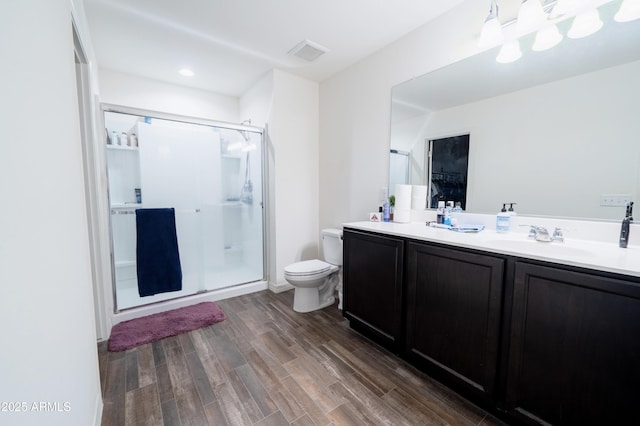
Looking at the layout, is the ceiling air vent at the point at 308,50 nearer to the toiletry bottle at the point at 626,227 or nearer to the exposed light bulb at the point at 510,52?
the exposed light bulb at the point at 510,52

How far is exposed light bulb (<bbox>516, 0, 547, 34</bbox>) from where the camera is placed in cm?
137

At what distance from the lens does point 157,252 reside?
2350mm

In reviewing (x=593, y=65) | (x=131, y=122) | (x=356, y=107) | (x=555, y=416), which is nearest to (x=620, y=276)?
(x=555, y=416)

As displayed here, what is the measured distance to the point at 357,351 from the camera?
1829 millimetres

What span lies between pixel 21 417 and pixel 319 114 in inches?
121

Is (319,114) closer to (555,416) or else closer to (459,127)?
(459,127)

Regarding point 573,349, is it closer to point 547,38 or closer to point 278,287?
point 547,38

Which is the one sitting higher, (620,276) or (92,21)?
(92,21)

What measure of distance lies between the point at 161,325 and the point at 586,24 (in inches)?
138

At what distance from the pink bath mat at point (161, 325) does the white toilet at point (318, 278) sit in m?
0.73

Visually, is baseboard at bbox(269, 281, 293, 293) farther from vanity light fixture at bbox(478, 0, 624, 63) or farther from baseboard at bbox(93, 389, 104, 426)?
vanity light fixture at bbox(478, 0, 624, 63)

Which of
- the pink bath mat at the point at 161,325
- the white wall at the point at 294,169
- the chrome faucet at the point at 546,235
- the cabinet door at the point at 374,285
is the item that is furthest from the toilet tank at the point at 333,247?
the chrome faucet at the point at 546,235

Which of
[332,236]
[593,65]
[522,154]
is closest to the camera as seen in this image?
[593,65]

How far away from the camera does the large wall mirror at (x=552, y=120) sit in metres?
1.24
